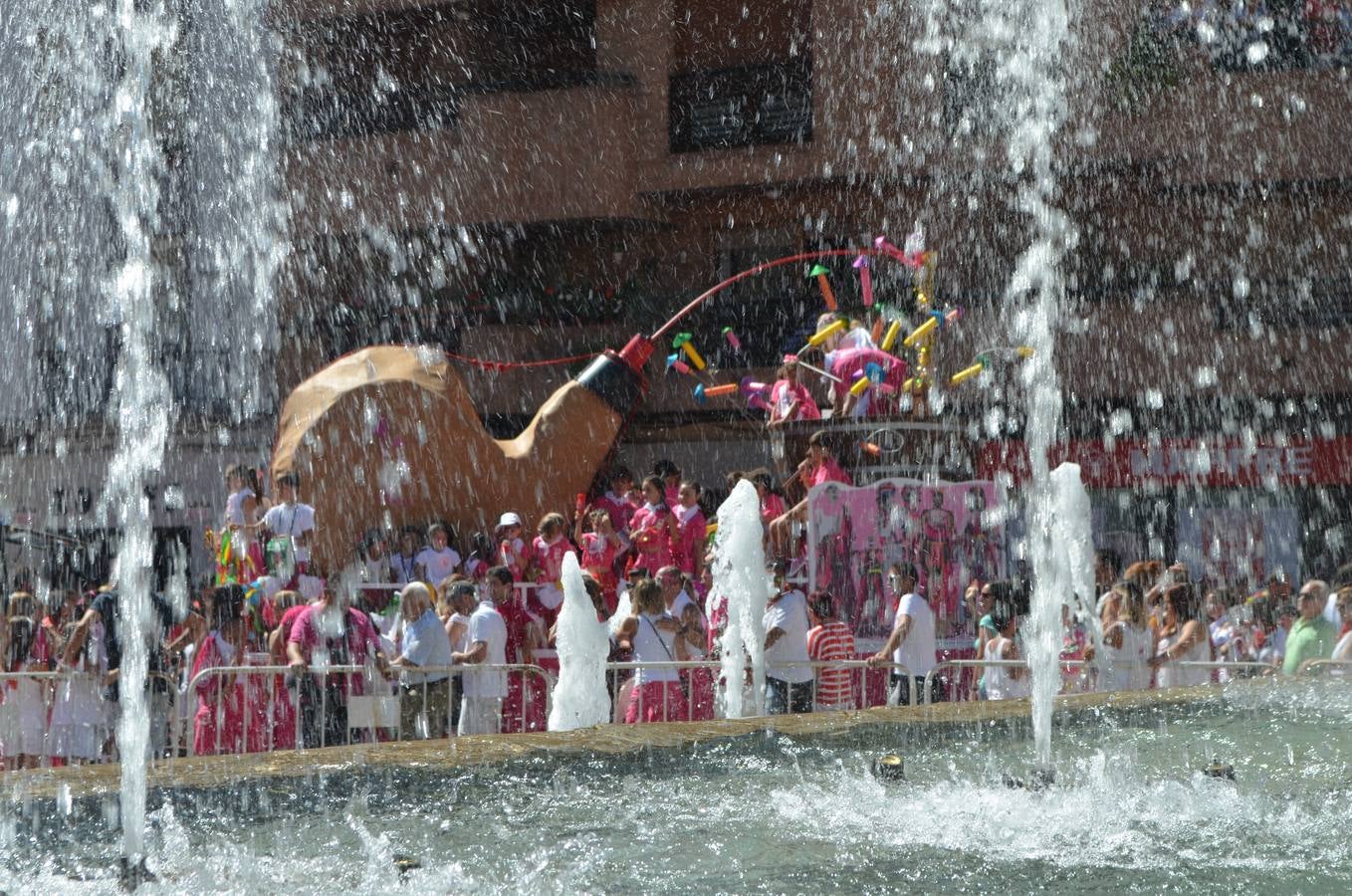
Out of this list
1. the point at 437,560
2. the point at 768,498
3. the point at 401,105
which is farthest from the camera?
the point at 401,105

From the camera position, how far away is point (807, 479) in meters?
11.8

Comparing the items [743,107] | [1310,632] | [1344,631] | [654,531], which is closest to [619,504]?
[654,531]

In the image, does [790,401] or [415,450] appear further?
[415,450]

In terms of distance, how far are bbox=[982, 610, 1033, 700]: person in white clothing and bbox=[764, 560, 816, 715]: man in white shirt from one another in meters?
1.01

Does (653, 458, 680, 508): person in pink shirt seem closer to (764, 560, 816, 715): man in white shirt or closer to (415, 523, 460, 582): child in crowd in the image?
(415, 523, 460, 582): child in crowd

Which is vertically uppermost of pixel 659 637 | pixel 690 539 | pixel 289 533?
pixel 289 533

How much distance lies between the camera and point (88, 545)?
60.3 ft

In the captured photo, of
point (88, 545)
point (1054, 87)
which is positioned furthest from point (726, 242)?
point (88, 545)

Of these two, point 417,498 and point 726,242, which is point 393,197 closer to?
point 726,242

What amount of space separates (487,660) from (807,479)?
304 centimetres

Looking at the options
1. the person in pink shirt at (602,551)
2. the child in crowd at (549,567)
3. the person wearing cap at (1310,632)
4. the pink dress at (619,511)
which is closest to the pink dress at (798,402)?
the pink dress at (619,511)

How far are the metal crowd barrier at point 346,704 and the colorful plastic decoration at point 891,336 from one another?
20.8 ft

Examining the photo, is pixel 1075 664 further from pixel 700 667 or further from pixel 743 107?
pixel 743 107

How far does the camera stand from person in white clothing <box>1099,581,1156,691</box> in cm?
927
